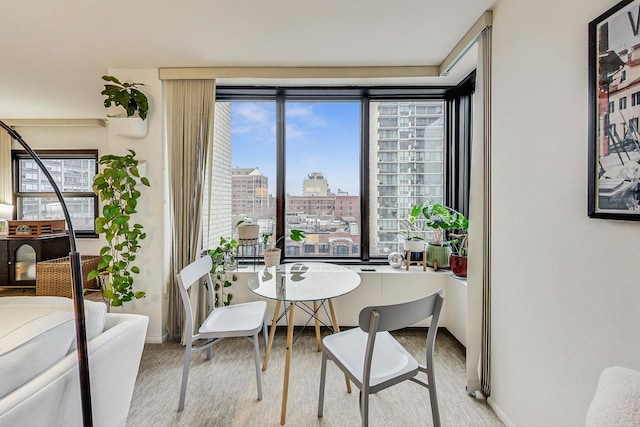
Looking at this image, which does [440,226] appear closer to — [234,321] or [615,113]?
[615,113]

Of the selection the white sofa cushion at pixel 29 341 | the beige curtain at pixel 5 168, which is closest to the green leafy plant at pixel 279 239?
the white sofa cushion at pixel 29 341

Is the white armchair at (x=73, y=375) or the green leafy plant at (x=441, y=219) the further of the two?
the green leafy plant at (x=441, y=219)

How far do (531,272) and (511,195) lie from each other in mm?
440

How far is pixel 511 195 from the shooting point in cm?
163

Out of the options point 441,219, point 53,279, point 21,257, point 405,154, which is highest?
point 405,154

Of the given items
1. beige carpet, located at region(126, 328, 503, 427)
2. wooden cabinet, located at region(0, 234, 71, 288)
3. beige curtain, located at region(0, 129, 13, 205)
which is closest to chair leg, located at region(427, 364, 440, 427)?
beige carpet, located at region(126, 328, 503, 427)

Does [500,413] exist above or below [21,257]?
below

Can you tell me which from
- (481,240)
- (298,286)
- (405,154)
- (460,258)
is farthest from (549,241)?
(405,154)

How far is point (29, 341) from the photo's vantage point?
999 millimetres

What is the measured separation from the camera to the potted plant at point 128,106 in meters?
2.41

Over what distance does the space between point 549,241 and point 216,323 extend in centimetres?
200

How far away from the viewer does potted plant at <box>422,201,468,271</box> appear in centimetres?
262

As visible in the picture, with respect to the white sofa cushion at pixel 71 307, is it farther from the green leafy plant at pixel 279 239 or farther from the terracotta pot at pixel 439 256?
the terracotta pot at pixel 439 256

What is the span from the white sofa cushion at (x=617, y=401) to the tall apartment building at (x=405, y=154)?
2270mm
